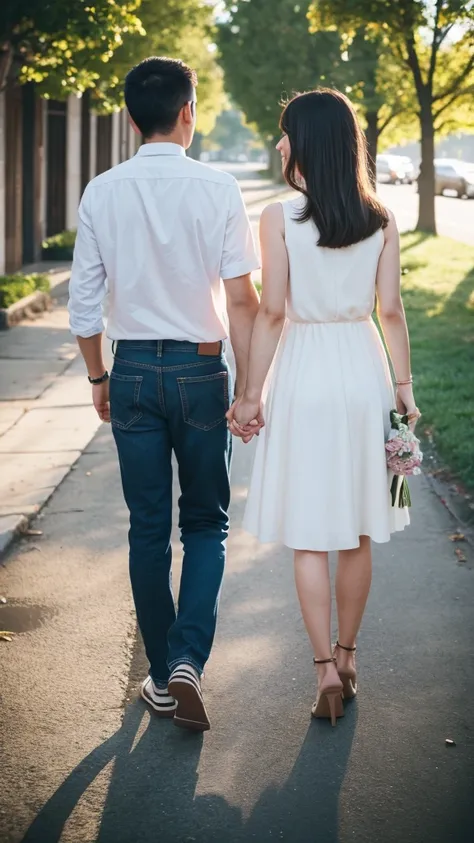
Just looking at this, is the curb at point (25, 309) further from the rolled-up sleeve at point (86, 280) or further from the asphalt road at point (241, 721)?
the rolled-up sleeve at point (86, 280)

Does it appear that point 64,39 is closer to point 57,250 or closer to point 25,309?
point 25,309

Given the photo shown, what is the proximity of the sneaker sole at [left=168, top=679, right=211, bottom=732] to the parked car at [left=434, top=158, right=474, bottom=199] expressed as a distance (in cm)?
4566

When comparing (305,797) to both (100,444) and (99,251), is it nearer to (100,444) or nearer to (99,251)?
(99,251)

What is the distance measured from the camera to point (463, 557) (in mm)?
5555

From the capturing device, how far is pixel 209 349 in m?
3.65

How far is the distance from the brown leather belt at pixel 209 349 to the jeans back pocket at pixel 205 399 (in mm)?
65

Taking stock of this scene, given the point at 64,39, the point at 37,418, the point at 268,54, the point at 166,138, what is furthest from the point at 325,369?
the point at 268,54

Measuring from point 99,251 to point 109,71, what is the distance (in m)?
14.0

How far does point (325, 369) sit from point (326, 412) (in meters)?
0.14

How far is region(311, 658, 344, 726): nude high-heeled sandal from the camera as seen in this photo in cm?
374

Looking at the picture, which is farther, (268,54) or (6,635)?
(268,54)

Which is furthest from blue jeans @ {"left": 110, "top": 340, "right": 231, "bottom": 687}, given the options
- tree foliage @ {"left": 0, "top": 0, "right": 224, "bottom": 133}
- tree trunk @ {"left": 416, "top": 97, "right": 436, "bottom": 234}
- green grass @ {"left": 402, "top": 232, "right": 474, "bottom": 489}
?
tree trunk @ {"left": 416, "top": 97, "right": 436, "bottom": 234}

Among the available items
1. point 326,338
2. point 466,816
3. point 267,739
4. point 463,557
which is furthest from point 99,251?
point 463,557

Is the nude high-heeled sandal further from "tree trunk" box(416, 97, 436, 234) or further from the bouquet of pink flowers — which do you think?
"tree trunk" box(416, 97, 436, 234)
